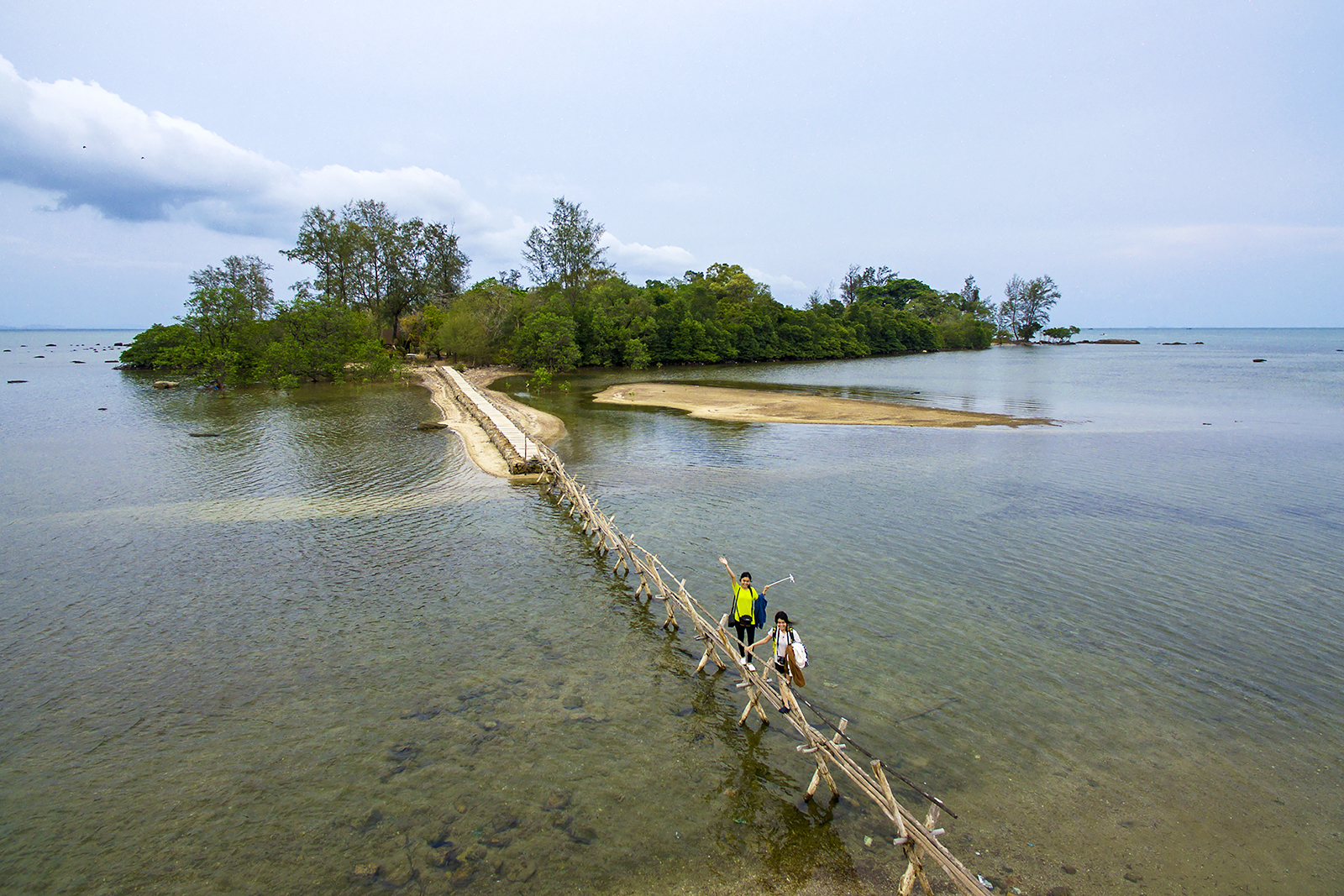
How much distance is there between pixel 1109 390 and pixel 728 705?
6737 cm

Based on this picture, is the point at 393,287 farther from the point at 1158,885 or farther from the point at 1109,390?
the point at 1158,885

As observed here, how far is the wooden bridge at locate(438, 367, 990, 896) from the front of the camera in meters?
7.55

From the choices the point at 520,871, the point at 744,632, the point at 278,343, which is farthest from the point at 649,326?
the point at 520,871

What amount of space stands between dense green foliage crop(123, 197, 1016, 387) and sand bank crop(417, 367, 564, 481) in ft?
40.0

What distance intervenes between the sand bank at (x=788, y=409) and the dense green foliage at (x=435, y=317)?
2383 centimetres

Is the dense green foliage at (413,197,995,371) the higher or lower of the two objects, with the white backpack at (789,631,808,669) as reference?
higher

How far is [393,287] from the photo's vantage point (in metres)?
85.0

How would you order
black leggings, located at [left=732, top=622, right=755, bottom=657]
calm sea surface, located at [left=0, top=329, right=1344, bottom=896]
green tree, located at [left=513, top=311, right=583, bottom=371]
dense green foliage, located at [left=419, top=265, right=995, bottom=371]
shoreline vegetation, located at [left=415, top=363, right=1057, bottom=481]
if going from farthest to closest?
dense green foliage, located at [left=419, top=265, right=995, bottom=371], green tree, located at [left=513, top=311, right=583, bottom=371], shoreline vegetation, located at [left=415, top=363, right=1057, bottom=481], black leggings, located at [left=732, top=622, right=755, bottom=657], calm sea surface, located at [left=0, top=329, right=1344, bottom=896]

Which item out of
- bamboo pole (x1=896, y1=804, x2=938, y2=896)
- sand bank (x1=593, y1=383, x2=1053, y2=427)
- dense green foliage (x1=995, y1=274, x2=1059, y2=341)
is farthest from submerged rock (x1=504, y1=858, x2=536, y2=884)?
dense green foliage (x1=995, y1=274, x2=1059, y2=341)

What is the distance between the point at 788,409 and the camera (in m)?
48.6

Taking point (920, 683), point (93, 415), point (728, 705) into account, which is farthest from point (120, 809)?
point (93, 415)

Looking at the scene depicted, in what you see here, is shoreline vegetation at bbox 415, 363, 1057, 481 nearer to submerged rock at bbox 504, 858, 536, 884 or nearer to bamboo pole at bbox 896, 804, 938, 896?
submerged rock at bbox 504, 858, 536, 884

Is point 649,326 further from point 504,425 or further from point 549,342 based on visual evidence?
point 504,425

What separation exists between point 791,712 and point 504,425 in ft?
97.9
